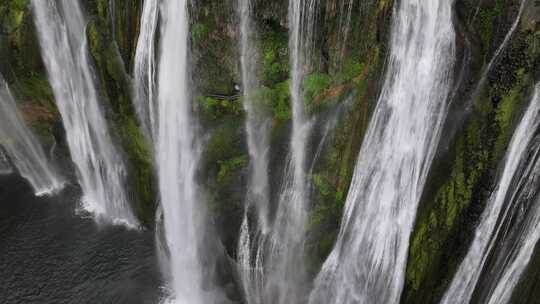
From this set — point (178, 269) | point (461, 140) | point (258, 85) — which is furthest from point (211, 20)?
point (178, 269)

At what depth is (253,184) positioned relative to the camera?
33.4ft

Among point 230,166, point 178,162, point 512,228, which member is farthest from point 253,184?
point 512,228

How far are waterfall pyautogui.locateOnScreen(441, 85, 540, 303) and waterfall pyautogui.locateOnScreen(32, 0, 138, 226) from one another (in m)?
9.50

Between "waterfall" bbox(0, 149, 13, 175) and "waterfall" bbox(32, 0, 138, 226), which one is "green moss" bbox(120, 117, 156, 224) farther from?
"waterfall" bbox(0, 149, 13, 175)

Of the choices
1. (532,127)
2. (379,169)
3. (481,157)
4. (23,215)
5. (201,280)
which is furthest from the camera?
(23,215)

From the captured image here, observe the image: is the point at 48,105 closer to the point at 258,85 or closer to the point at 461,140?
the point at 258,85

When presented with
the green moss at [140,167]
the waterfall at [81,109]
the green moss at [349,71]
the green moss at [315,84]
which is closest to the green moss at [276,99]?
the green moss at [315,84]

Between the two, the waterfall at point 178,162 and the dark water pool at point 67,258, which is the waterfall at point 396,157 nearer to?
the waterfall at point 178,162

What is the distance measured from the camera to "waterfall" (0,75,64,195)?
14211 millimetres

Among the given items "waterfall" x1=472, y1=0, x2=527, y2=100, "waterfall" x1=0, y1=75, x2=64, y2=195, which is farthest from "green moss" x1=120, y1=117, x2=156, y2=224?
"waterfall" x1=472, y1=0, x2=527, y2=100

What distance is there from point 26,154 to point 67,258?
4.67m

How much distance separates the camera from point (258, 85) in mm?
9516

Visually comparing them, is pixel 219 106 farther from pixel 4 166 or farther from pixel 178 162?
pixel 4 166

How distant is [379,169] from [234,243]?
430 centimetres
